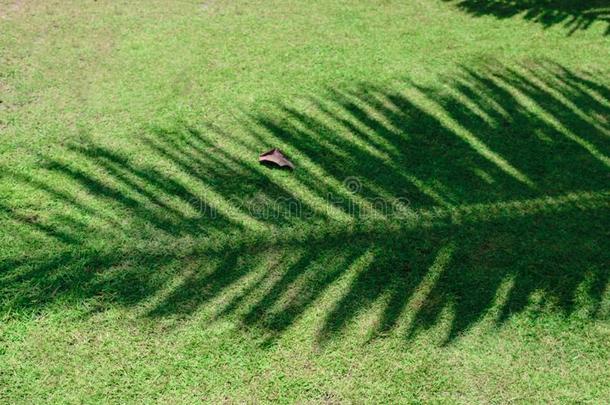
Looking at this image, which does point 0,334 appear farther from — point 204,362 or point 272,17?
point 272,17

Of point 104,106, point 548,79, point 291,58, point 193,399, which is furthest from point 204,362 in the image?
point 548,79

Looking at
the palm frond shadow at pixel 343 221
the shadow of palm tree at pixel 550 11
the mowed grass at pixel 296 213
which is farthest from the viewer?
the shadow of palm tree at pixel 550 11

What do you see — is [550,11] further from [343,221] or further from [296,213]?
[296,213]

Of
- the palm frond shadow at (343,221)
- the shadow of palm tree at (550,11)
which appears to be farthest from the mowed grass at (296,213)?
the shadow of palm tree at (550,11)

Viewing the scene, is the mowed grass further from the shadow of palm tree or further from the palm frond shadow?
the shadow of palm tree

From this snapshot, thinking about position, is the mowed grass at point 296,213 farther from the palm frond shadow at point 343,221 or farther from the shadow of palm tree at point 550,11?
the shadow of palm tree at point 550,11
